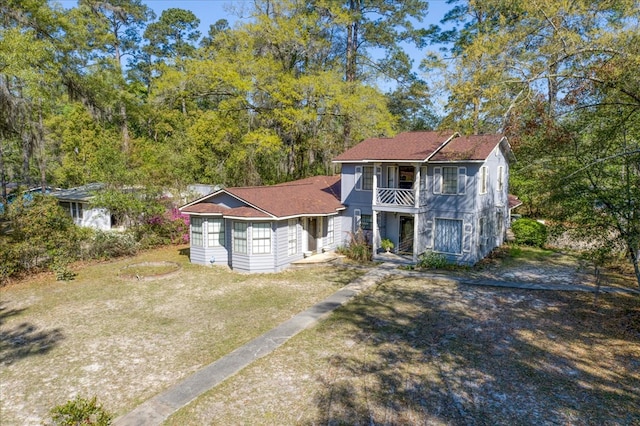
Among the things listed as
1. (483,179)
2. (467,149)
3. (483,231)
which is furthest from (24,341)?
(483,231)

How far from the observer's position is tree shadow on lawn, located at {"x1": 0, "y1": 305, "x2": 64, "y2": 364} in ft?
33.0

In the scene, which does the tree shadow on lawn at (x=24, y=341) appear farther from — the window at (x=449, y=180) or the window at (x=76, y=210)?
Answer: the window at (x=76, y=210)

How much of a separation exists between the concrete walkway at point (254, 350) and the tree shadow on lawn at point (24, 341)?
15.2ft

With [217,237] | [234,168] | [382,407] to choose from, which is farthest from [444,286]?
[234,168]

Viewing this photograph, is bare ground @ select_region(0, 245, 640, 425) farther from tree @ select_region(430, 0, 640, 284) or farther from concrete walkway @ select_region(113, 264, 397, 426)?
tree @ select_region(430, 0, 640, 284)

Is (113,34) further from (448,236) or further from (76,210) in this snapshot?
(448,236)

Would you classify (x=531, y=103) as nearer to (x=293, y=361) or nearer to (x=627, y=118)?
(x=627, y=118)

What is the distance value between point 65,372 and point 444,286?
12.9 m

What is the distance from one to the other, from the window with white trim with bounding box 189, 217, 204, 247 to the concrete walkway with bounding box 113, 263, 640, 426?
27.3ft

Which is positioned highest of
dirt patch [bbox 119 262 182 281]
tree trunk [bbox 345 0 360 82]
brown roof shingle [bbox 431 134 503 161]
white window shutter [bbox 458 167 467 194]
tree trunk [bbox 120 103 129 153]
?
tree trunk [bbox 345 0 360 82]

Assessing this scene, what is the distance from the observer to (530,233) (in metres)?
23.0

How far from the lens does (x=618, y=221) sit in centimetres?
1098

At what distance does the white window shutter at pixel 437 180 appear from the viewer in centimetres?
1916

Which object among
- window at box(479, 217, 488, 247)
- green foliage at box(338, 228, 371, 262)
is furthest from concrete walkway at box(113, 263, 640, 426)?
window at box(479, 217, 488, 247)
